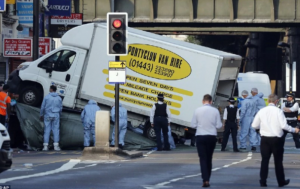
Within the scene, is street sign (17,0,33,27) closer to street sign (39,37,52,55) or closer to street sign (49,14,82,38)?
street sign (49,14,82,38)

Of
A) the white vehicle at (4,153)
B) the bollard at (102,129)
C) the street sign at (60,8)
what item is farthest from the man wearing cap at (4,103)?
the white vehicle at (4,153)

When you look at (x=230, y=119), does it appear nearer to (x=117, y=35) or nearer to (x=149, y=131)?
(x=149, y=131)

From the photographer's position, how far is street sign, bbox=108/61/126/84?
1867 cm

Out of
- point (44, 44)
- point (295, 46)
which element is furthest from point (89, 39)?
point (295, 46)

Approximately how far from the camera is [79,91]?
23875 mm

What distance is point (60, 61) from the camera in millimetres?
24062

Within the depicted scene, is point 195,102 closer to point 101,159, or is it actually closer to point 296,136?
point 296,136

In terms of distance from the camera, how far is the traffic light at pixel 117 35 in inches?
728

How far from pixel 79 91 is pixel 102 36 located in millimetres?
1774

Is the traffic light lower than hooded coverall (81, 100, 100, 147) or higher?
higher

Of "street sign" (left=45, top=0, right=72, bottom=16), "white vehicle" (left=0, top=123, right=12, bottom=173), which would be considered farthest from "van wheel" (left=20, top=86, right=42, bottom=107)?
"white vehicle" (left=0, top=123, right=12, bottom=173)

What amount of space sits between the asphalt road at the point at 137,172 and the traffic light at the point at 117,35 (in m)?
2.53

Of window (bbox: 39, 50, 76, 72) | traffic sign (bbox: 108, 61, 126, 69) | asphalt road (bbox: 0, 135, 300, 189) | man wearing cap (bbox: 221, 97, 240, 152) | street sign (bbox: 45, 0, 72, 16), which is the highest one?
street sign (bbox: 45, 0, 72, 16)

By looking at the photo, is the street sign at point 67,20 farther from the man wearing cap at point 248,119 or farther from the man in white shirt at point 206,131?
the man in white shirt at point 206,131
